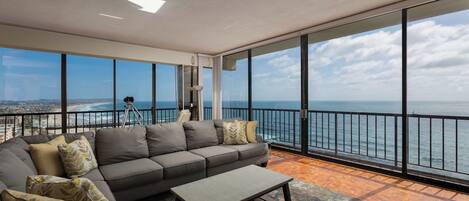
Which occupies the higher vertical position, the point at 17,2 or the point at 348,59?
the point at 17,2

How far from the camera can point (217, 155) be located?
279 centimetres

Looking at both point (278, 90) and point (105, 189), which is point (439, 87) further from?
point (105, 189)

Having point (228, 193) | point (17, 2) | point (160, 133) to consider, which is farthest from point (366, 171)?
point (17, 2)

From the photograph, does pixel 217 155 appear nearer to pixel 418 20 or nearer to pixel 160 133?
pixel 160 133

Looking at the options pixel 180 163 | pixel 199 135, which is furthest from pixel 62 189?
pixel 199 135

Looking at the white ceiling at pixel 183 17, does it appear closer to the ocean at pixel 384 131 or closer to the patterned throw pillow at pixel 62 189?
the ocean at pixel 384 131

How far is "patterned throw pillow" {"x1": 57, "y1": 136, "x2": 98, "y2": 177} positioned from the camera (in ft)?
6.59

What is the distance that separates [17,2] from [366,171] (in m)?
5.20

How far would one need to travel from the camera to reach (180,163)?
8.05 feet

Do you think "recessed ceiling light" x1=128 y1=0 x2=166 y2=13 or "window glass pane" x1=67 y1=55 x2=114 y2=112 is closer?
"recessed ceiling light" x1=128 y1=0 x2=166 y2=13

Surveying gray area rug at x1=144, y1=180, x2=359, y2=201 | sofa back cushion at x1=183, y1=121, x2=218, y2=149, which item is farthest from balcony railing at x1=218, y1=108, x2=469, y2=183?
sofa back cushion at x1=183, y1=121, x2=218, y2=149

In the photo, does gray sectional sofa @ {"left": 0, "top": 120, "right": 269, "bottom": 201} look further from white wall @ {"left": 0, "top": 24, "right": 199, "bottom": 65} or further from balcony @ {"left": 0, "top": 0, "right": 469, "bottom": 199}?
white wall @ {"left": 0, "top": 24, "right": 199, "bottom": 65}

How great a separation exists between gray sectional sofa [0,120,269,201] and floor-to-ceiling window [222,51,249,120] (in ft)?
6.84

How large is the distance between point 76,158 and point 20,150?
1.33 feet
